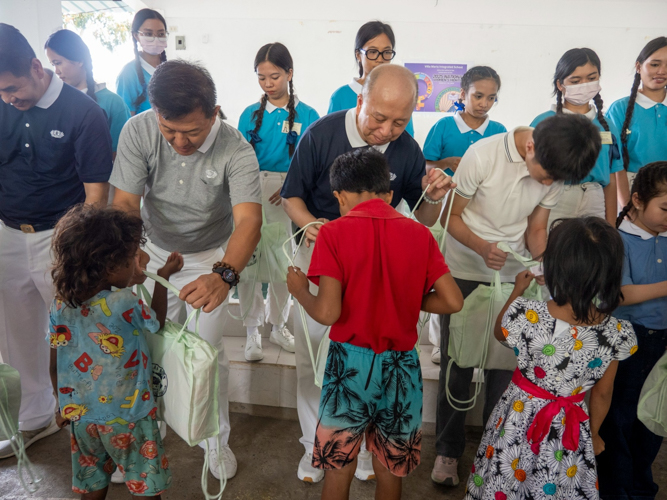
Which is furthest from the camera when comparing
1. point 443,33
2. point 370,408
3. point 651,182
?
point 443,33

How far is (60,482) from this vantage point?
6.86 feet

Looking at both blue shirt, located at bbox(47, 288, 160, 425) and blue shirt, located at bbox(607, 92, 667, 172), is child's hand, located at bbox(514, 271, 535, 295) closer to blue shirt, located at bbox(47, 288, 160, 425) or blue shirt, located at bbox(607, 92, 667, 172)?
blue shirt, located at bbox(47, 288, 160, 425)

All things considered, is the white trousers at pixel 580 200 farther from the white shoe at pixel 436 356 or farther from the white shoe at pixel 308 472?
the white shoe at pixel 308 472

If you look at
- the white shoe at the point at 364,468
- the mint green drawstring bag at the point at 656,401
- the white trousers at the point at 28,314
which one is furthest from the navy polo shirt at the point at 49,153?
the mint green drawstring bag at the point at 656,401

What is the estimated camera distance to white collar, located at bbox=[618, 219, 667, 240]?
1.84 meters

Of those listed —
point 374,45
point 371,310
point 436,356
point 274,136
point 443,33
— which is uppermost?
point 443,33

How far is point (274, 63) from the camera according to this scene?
298 cm

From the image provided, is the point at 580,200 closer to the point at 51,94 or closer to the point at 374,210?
the point at 374,210

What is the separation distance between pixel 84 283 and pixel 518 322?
1.40 metres

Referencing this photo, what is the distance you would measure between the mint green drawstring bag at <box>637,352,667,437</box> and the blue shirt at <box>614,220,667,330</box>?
8.7 inches

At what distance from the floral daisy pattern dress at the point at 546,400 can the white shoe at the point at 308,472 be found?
2.56ft

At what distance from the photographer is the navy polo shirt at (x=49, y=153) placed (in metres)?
2.04

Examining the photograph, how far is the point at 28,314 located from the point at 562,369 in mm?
2378

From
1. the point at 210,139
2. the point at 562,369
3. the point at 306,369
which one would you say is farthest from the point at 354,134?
the point at 562,369
